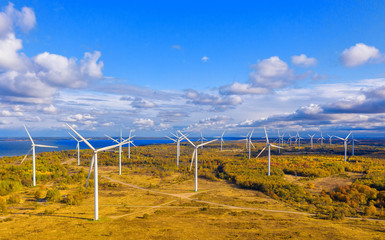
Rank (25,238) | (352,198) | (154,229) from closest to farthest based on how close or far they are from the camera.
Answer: (25,238)
(154,229)
(352,198)

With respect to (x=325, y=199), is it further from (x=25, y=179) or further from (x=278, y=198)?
(x=25, y=179)

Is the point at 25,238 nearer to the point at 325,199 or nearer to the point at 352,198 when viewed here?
the point at 325,199

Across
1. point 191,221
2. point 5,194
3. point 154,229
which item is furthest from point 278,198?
point 5,194

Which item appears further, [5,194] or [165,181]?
[165,181]

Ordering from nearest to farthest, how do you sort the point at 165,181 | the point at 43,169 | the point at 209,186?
the point at 209,186
the point at 165,181
the point at 43,169

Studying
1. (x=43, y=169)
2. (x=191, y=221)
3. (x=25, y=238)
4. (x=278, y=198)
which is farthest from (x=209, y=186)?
(x=43, y=169)

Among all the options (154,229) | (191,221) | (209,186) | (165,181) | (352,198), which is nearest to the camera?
(154,229)

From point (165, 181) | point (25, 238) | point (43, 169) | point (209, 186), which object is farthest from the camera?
point (43, 169)

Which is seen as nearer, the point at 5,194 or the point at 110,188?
the point at 5,194
